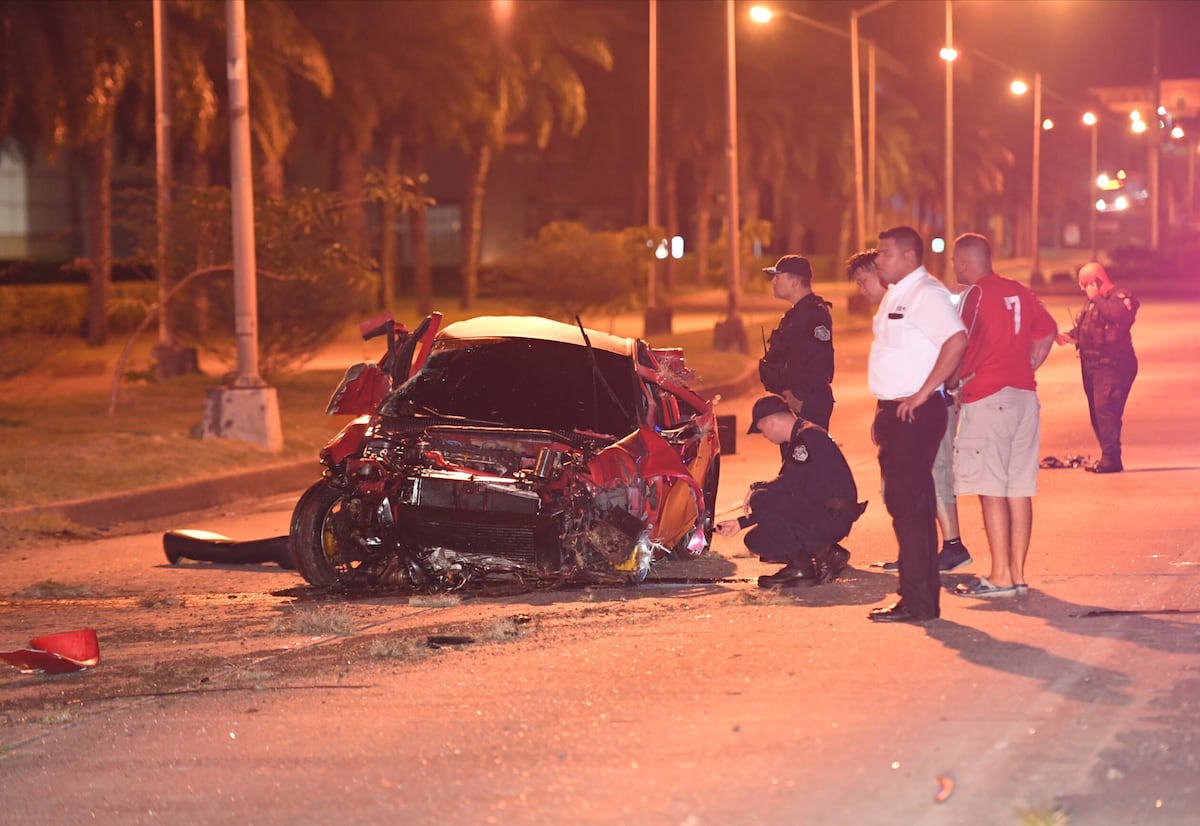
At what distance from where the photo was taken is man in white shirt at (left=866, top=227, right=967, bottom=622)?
8.36 meters

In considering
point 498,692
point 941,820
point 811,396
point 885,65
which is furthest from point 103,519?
point 885,65

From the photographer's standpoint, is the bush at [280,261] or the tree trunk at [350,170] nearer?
the bush at [280,261]

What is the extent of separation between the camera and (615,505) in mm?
9789

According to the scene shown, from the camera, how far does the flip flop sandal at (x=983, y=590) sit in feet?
29.7

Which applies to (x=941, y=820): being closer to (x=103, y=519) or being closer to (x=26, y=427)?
(x=103, y=519)

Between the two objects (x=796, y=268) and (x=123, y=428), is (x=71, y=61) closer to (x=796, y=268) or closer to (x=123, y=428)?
(x=123, y=428)

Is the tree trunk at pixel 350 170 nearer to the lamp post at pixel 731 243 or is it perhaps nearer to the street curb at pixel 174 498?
the lamp post at pixel 731 243

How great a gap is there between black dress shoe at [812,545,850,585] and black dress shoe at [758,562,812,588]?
0.06 metres

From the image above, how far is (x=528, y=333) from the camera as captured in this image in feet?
36.1

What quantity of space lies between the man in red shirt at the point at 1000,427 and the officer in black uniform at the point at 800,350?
1626 millimetres

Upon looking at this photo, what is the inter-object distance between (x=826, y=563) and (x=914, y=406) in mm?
1579

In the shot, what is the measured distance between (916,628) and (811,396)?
2597 mm

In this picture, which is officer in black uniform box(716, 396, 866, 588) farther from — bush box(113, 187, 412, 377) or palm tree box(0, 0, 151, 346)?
palm tree box(0, 0, 151, 346)

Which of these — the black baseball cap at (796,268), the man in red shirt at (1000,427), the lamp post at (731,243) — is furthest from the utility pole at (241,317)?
the lamp post at (731,243)
